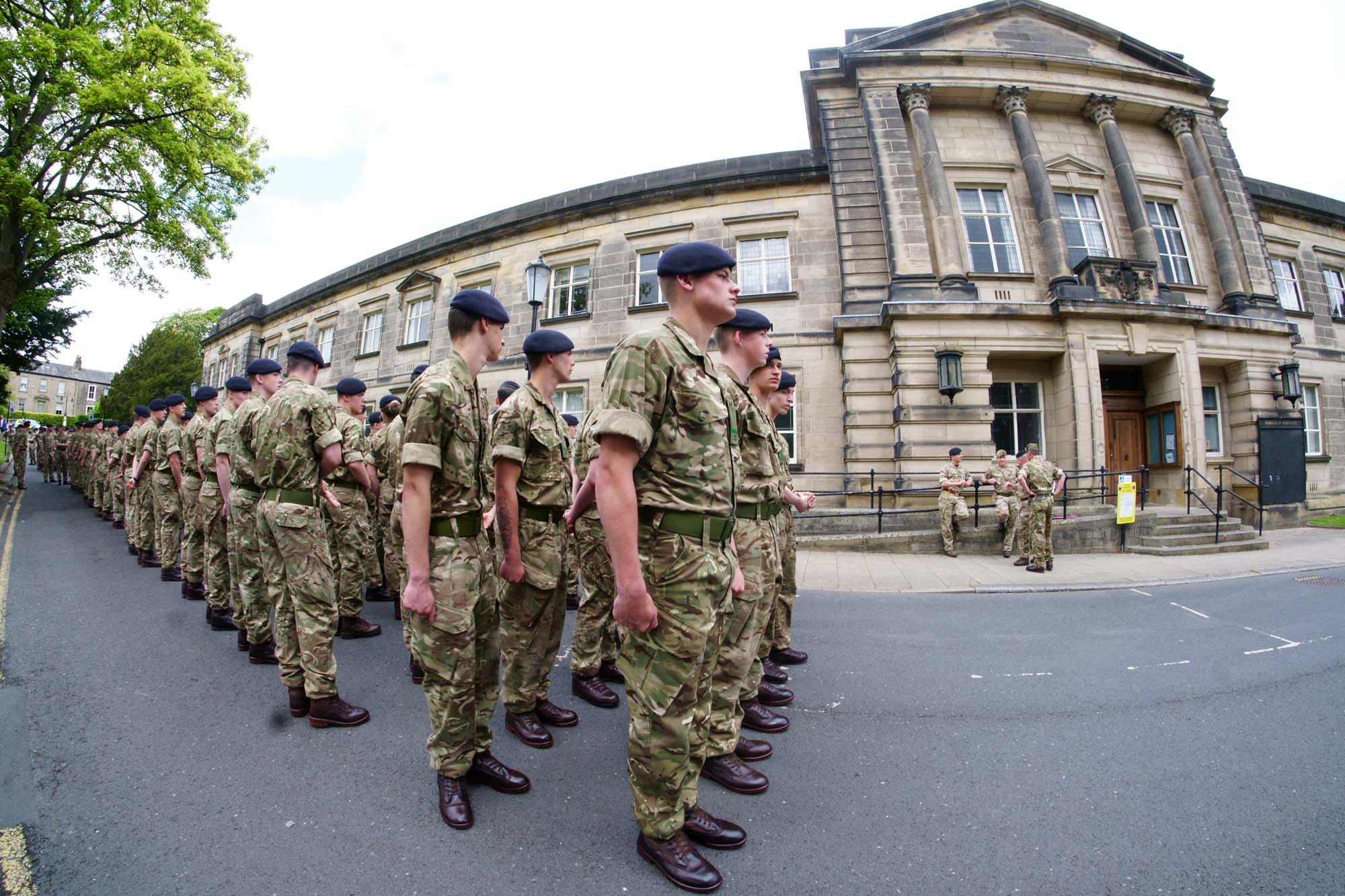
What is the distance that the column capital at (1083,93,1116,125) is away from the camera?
14531mm

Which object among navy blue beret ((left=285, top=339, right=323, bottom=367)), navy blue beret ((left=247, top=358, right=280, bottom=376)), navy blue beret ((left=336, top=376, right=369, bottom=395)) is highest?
navy blue beret ((left=336, top=376, right=369, bottom=395))

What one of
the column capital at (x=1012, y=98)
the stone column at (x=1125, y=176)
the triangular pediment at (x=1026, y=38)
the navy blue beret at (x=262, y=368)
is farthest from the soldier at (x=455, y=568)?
the stone column at (x=1125, y=176)

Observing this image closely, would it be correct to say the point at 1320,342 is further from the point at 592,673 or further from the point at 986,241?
the point at 592,673

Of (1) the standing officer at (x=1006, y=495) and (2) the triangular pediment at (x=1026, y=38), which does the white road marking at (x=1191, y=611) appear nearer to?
(1) the standing officer at (x=1006, y=495)

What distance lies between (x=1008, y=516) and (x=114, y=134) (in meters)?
23.5

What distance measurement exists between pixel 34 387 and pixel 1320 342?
407ft

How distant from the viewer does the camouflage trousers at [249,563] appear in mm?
4227

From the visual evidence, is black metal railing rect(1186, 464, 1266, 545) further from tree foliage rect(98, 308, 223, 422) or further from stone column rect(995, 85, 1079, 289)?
tree foliage rect(98, 308, 223, 422)

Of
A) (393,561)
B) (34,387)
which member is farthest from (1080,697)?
(34,387)

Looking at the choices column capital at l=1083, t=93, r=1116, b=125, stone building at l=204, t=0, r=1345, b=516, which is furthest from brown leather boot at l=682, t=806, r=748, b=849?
column capital at l=1083, t=93, r=1116, b=125

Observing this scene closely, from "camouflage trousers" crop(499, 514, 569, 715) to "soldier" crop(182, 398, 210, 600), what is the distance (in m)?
4.94

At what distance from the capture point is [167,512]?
280 inches

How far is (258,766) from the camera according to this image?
2.79 metres

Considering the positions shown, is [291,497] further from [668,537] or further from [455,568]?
[668,537]
